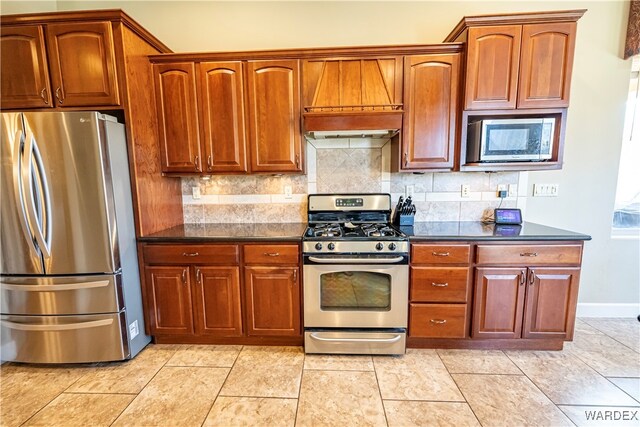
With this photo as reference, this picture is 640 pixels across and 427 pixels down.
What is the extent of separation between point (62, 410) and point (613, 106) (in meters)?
4.79

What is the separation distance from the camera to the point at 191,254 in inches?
81.6

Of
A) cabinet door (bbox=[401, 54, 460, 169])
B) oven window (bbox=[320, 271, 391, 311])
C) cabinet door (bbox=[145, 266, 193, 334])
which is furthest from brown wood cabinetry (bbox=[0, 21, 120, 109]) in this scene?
cabinet door (bbox=[401, 54, 460, 169])

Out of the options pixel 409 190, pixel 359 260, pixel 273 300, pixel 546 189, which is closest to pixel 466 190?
pixel 409 190

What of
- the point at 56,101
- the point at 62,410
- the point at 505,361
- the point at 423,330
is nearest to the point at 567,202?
the point at 505,361

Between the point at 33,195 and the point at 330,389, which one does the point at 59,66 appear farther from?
the point at 330,389

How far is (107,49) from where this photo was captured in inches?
73.9

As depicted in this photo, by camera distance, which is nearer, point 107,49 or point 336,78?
point 107,49

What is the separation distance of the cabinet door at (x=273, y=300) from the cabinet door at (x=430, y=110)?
1365 mm

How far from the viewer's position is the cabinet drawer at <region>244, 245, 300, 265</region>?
6.70ft

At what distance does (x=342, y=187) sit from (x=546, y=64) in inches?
72.2

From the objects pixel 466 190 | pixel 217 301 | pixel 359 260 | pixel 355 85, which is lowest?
pixel 217 301

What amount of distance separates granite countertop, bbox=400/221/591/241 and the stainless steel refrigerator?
7.16 feet

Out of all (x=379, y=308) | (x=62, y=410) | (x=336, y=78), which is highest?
(x=336, y=78)

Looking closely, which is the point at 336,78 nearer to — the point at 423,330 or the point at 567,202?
the point at 423,330
